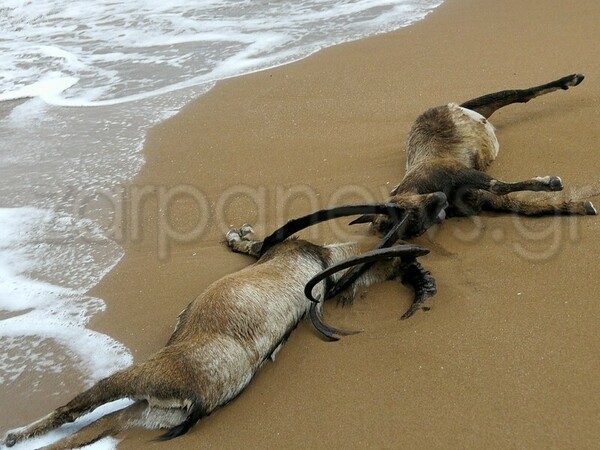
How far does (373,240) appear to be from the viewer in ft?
14.2

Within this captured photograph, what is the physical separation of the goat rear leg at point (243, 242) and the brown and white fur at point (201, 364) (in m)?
0.57

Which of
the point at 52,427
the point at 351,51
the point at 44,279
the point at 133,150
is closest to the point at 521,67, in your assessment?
the point at 351,51

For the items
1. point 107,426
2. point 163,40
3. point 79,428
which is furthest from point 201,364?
point 163,40

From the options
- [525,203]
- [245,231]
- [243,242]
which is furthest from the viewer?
[245,231]

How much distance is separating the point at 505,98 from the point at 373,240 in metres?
1.81

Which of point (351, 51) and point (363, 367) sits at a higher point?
point (351, 51)

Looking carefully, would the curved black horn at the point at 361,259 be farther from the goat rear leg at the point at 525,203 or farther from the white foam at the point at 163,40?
the white foam at the point at 163,40

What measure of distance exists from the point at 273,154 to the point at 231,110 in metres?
1.15

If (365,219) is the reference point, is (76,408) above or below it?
below

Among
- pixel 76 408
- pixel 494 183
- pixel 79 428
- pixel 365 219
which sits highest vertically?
pixel 494 183

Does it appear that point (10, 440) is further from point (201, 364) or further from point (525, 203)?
point (525, 203)

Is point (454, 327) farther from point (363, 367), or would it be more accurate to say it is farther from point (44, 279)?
point (44, 279)

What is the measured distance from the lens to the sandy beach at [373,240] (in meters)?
3.10

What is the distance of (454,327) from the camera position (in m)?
3.53
